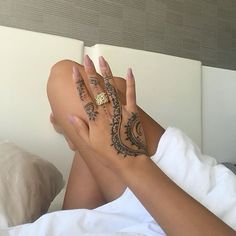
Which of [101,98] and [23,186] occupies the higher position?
[101,98]

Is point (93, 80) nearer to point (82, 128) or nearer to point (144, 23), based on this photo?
point (82, 128)

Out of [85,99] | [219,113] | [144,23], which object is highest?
[144,23]

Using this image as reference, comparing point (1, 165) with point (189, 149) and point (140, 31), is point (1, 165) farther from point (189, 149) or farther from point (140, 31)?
point (140, 31)

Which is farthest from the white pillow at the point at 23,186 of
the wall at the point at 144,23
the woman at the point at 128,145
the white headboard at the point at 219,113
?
the white headboard at the point at 219,113

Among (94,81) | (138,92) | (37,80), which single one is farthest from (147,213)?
(138,92)

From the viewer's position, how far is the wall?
5.25 ft

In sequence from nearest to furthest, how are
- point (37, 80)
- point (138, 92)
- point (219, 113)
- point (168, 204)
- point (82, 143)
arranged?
point (168, 204), point (82, 143), point (37, 80), point (138, 92), point (219, 113)

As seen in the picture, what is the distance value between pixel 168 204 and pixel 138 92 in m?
1.04

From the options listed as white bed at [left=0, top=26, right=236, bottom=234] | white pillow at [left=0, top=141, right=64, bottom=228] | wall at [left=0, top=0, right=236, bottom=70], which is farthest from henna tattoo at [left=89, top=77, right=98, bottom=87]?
wall at [left=0, top=0, right=236, bottom=70]

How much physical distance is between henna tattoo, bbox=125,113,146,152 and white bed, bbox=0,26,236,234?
64 cm

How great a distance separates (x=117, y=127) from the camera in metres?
0.67

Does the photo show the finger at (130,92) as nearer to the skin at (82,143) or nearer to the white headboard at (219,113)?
the skin at (82,143)

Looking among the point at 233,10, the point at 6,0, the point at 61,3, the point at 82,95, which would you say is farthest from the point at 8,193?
the point at 233,10

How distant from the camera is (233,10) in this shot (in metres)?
2.20
